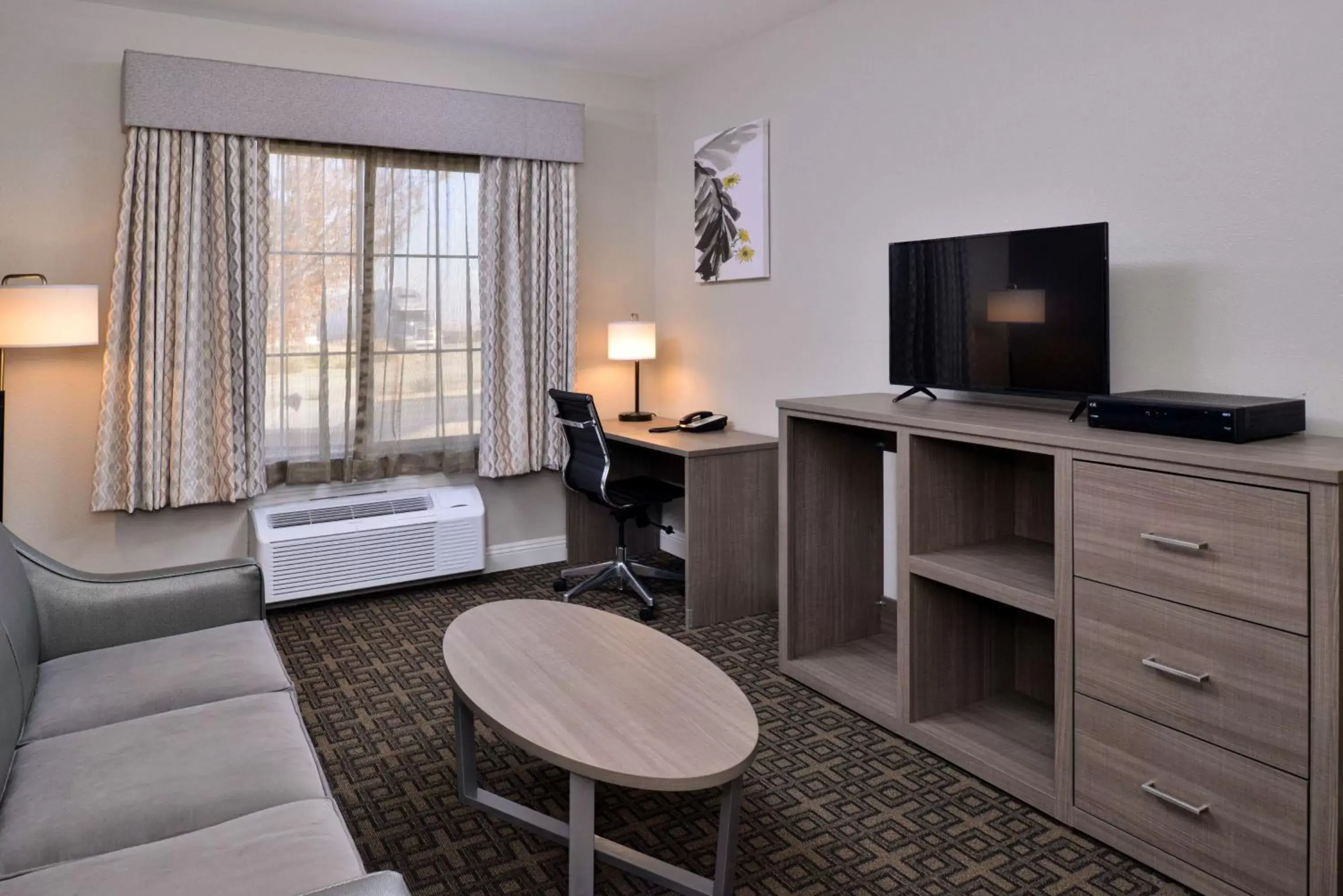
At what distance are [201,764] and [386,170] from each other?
3.10 m

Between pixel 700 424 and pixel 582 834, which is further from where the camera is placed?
pixel 700 424

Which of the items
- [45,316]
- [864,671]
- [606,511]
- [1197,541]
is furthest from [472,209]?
[1197,541]

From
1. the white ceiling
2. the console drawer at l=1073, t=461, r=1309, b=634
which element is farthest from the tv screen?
the white ceiling

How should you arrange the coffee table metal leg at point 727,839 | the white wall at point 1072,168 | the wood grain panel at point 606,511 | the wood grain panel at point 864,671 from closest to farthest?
the coffee table metal leg at point 727,839 < the white wall at point 1072,168 < the wood grain panel at point 864,671 < the wood grain panel at point 606,511

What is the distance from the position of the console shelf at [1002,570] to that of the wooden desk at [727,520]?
96 centimetres

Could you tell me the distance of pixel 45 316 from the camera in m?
3.16

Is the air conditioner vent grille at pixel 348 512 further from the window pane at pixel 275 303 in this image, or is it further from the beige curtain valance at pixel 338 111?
the beige curtain valance at pixel 338 111

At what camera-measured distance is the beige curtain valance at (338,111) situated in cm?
362

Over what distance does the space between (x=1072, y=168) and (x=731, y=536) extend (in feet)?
6.30

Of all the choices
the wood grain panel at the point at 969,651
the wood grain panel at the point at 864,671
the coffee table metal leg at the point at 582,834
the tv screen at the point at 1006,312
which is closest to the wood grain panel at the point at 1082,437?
the tv screen at the point at 1006,312

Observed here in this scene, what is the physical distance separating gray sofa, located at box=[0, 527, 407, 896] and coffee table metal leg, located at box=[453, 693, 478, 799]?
0.43 m

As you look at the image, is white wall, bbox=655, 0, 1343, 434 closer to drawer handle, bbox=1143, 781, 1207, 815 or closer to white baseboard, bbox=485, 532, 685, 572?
white baseboard, bbox=485, 532, 685, 572

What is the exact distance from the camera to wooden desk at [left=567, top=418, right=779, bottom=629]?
380 cm

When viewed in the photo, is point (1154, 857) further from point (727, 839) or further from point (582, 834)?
point (582, 834)
